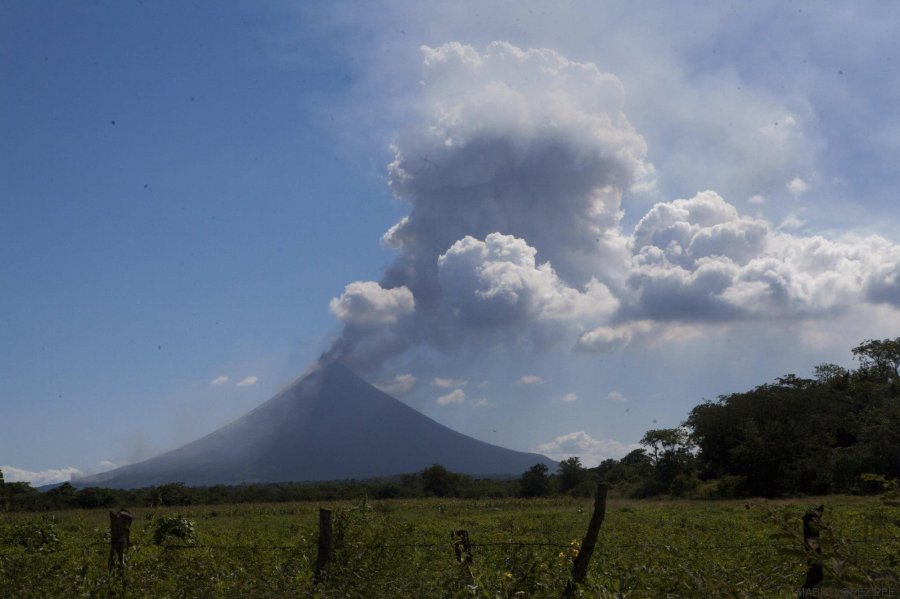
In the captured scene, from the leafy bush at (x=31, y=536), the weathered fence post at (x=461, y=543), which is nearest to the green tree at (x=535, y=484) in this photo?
the leafy bush at (x=31, y=536)

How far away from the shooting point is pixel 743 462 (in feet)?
194

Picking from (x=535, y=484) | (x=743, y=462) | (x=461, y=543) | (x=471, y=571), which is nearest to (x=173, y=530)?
(x=461, y=543)

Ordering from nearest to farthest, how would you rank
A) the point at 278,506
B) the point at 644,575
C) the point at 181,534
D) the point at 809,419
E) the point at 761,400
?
the point at 644,575, the point at 181,534, the point at 278,506, the point at 809,419, the point at 761,400

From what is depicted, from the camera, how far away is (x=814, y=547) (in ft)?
12.0

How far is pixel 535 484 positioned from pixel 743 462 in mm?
23520

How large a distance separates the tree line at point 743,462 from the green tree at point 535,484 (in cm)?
11

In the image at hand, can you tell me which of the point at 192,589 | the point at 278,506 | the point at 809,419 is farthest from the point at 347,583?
the point at 809,419

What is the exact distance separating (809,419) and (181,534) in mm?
57906

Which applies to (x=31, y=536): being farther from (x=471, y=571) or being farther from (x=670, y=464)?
(x=670, y=464)

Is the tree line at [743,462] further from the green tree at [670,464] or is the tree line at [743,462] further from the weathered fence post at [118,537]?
the weathered fence post at [118,537]

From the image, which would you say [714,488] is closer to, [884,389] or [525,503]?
[525,503]

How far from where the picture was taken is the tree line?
53.3 meters

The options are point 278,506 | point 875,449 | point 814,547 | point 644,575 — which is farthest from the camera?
point 875,449

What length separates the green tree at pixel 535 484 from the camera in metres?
75.3
